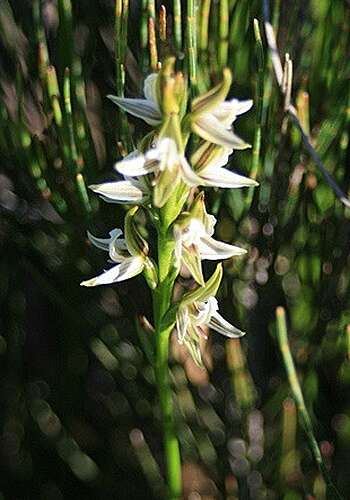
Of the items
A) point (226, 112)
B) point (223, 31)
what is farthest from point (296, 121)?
point (226, 112)

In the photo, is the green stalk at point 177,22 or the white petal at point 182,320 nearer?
the white petal at point 182,320

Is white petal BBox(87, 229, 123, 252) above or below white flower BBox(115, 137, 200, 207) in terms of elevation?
below

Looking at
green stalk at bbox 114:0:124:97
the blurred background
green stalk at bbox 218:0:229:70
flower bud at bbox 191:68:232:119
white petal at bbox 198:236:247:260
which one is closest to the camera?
flower bud at bbox 191:68:232:119

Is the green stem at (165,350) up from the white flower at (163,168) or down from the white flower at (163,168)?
down

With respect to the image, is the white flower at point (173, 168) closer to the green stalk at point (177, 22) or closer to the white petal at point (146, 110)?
the white petal at point (146, 110)

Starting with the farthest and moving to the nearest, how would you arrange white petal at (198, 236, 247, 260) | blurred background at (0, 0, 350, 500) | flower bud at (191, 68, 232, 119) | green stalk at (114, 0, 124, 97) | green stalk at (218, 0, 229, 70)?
1. blurred background at (0, 0, 350, 500)
2. green stalk at (218, 0, 229, 70)
3. green stalk at (114, 0, 124, 97)
4. white petal at (198, 236, 247, 260)
5. flower bud at (191, 68, 232, 119)

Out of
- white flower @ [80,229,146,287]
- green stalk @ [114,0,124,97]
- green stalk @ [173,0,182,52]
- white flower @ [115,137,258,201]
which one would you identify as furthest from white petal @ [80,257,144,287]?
green stalk @ [173,0,182,52]

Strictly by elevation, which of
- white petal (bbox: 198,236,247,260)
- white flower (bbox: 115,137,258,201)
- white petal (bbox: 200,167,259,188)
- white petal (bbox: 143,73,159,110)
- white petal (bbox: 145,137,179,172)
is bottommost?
white petal (bbox: 198,236,247,260)

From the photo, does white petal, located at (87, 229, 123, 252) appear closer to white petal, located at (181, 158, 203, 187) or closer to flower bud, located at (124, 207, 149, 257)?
flower bud, located at (124, 207, 149, 257)

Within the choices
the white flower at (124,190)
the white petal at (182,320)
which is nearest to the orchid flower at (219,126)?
the white flower at (124,190)
